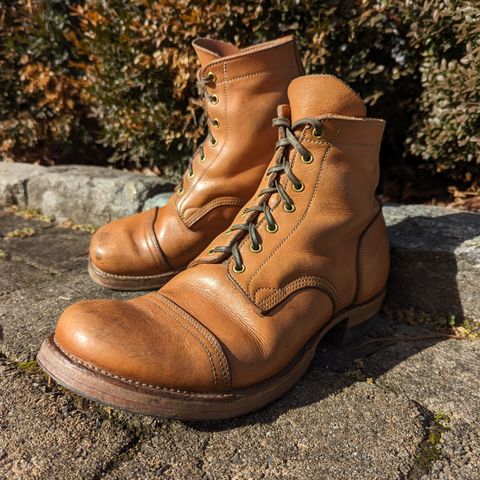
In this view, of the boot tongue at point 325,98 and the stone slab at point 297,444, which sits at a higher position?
the boot tongue at point 325,98

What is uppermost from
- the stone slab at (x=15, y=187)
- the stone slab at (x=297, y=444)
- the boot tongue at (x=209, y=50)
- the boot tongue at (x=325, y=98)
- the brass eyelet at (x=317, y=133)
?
the boot tongue at (x=209, y=50)

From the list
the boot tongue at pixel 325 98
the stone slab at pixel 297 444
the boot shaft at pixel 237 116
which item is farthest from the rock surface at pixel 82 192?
the stone slab at pixel 297 444

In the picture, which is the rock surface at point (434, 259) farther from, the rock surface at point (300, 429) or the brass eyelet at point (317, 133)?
the brass eyelet at point (317, 133)

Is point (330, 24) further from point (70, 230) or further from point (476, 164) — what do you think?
point (70, 230)

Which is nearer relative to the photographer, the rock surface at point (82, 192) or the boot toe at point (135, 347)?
the boot toe at point (135, 347)

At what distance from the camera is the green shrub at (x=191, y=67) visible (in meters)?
A: 2.48

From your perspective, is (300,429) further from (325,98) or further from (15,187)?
(15,187)

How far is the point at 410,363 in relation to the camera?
63.4 inches

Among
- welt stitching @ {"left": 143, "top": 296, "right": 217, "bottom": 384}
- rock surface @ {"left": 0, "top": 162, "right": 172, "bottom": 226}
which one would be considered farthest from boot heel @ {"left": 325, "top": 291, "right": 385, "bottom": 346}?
rock surface @ {"left": 0, "top": 162, "right": 172, "bottom": 226}

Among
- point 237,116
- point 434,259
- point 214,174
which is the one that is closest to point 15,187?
point 214,174

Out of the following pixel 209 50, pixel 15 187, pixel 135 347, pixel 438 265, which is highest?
pixel 209 50

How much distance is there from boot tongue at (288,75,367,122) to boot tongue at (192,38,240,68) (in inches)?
25.1

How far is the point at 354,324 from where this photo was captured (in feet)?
5.55

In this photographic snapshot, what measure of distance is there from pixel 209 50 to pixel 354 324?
4.29ft
